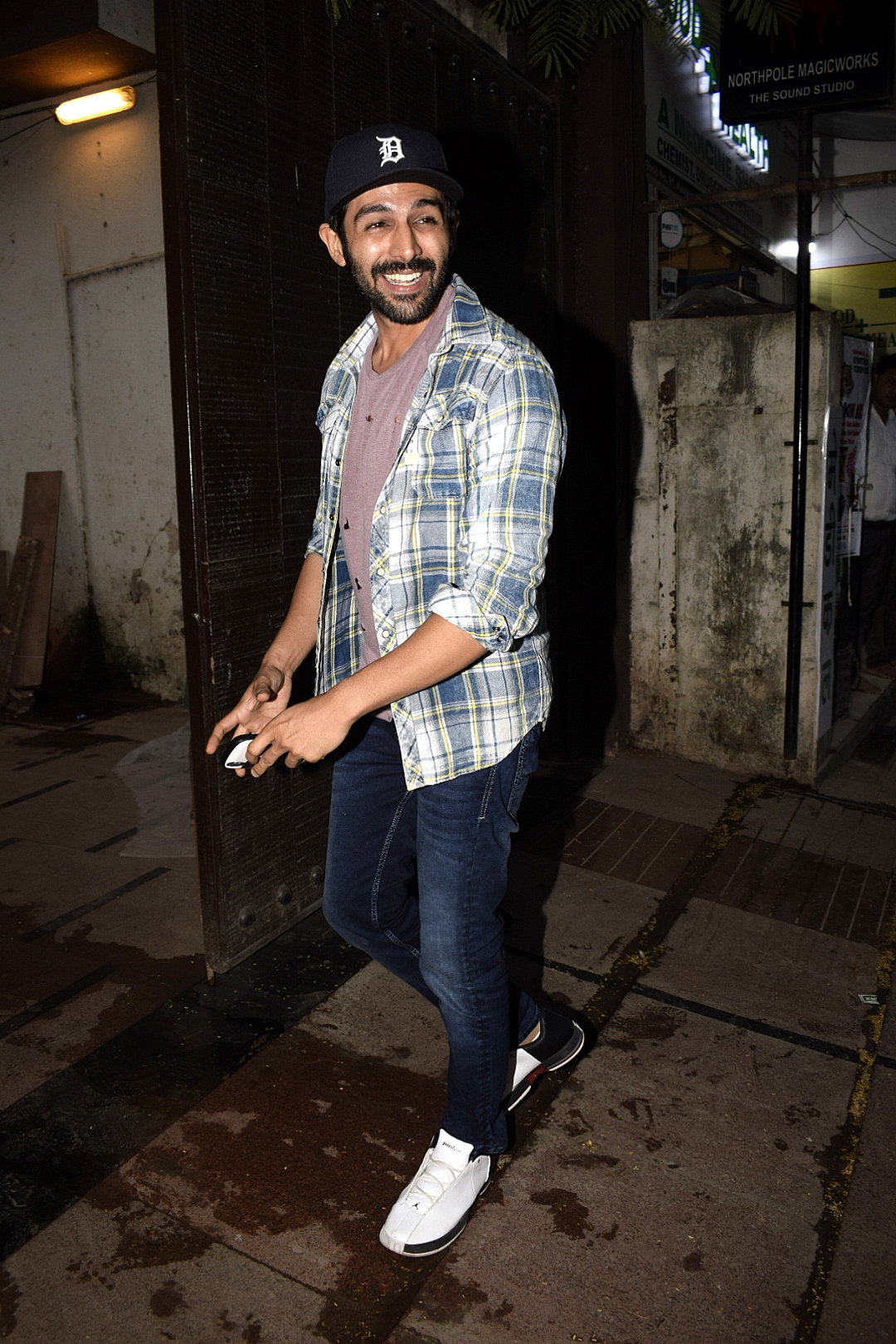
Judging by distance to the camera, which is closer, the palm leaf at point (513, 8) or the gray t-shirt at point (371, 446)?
the gray t-shirt at point (371, 446)

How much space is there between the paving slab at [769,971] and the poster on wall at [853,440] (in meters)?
2.36

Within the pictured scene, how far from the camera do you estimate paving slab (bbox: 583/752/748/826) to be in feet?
15.3

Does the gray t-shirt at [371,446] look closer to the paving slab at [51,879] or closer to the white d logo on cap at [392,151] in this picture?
the white d logo on cap at [392,151]

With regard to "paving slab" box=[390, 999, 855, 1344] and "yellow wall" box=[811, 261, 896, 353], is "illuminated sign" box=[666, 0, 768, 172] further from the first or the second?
"paving slab" box=[390, 999, 855, 1344]

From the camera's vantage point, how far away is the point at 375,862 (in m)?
2.29

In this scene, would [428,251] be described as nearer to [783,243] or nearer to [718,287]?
[718,287]

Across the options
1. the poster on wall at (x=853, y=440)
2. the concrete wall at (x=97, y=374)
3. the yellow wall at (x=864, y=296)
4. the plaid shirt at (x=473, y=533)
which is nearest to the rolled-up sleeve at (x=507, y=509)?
the plaid shirt at (x=473, y=533)

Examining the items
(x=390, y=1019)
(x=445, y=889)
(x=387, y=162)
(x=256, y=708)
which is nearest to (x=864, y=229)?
(x=387, y=162)

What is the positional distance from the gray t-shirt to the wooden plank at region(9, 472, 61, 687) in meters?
5.64

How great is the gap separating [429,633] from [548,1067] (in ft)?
4.53

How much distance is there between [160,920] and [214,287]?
2157 mm

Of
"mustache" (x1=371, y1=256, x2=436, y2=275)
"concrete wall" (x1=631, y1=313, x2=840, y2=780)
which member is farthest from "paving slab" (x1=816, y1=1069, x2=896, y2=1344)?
"concrete wall" (x1=631, y1=313, x2=840, y2=780)

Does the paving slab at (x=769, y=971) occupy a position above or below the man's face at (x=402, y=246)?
below

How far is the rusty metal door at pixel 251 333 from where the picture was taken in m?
2.84
